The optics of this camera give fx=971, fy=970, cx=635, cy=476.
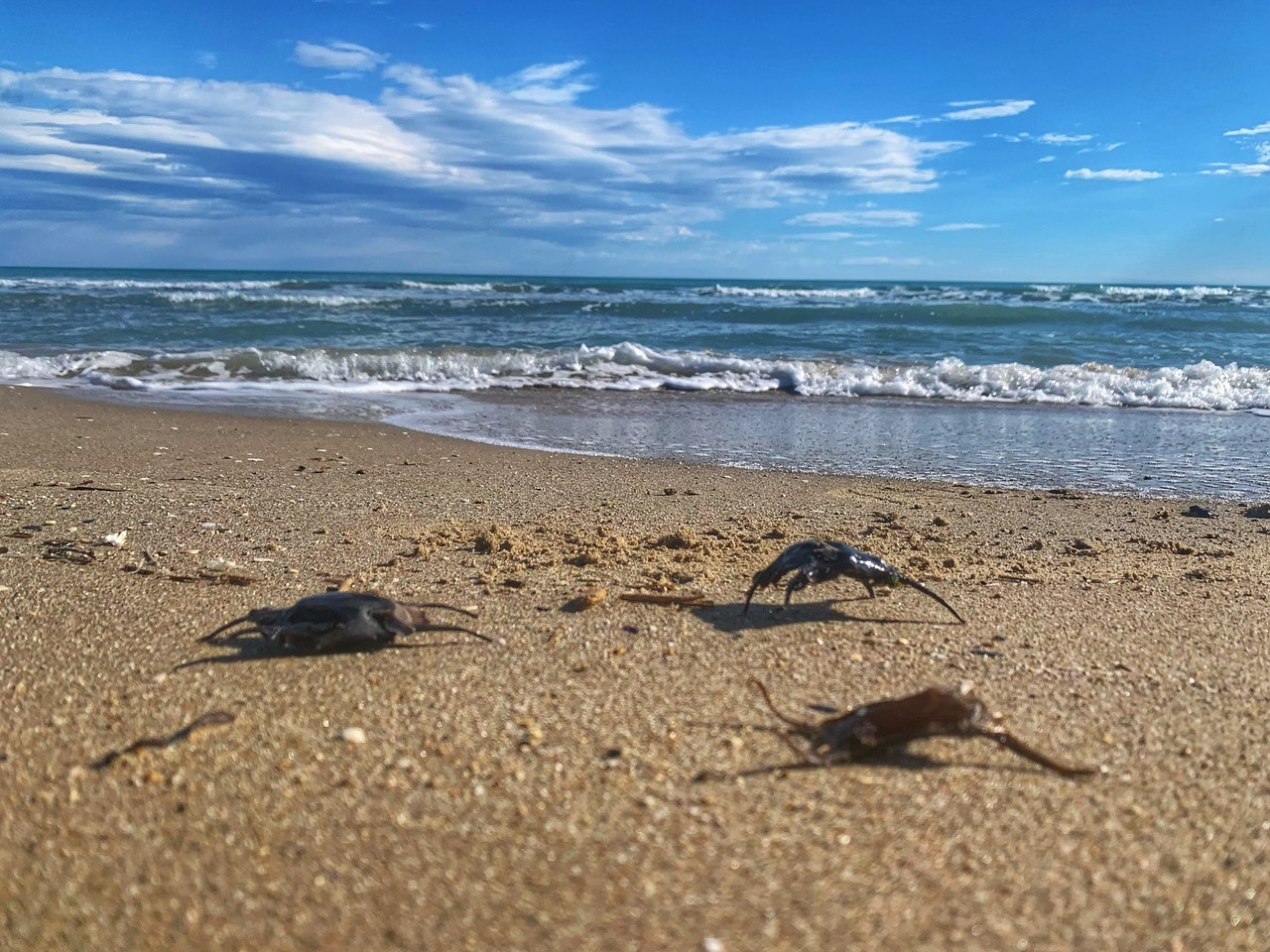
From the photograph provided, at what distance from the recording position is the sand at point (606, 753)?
164 centimetres

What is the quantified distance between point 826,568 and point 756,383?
9.49m

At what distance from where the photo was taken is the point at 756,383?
40.5ft

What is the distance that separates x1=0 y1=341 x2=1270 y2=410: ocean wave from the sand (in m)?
7.46

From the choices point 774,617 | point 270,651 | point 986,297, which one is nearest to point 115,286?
point 986,297

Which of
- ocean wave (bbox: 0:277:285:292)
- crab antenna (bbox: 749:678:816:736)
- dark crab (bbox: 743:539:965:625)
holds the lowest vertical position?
crab antenna (bbox: 749:678:816:736)

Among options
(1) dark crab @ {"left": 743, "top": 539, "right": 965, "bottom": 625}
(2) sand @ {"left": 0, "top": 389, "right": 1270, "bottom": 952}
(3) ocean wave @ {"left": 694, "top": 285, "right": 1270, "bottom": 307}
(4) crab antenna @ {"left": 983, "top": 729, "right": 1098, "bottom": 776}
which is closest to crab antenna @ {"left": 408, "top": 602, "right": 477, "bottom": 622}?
(2) sand @ {"left": 0, "top": 389, "right": 1270, "bottom": 952}

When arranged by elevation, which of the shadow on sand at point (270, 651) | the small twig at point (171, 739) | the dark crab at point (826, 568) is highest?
the dark crab at point (826, 568)

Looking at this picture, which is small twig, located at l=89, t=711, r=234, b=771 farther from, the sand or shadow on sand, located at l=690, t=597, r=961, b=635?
shadow on sand, located at l=690, t=597, r=961, b=635

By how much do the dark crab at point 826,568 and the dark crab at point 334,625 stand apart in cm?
104

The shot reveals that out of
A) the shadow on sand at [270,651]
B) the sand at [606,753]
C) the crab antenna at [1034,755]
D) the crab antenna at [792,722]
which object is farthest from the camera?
the shadow on sand at [270,651]

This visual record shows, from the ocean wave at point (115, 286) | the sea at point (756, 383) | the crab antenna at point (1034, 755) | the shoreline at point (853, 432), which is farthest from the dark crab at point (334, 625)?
the ocean wave at point (115, 286)

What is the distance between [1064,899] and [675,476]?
454 cm

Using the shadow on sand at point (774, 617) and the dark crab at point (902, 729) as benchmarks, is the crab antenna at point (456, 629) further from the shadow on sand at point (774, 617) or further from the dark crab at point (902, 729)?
the dark crab at point (902, 729)

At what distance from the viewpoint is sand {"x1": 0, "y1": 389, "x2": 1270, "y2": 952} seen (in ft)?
5.39
